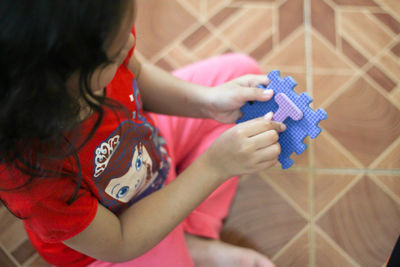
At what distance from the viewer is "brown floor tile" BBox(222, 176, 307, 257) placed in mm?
884

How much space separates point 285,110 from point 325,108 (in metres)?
0.45

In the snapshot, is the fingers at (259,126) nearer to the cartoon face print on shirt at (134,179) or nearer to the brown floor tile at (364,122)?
the cartoon face print on shirt at (134,179)

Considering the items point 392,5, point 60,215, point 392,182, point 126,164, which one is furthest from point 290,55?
point 60,215

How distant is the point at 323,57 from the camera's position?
1.00 meters

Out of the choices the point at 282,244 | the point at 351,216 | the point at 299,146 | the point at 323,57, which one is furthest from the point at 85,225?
the point at 323,57

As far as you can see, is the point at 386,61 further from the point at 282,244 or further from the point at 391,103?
the point at 282,244

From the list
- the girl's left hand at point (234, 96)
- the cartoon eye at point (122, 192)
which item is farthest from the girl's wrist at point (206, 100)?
the cartoon eye at point (122, 192)

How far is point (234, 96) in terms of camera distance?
0.61 meters

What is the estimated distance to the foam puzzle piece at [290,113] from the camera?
0.54 m

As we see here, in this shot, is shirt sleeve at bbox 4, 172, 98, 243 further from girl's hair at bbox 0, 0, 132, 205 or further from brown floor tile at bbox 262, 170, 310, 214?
brown floor tile at bbox 262, 170, 310, 214

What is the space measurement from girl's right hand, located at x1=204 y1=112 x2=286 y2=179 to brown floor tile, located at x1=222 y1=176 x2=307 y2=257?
37cm

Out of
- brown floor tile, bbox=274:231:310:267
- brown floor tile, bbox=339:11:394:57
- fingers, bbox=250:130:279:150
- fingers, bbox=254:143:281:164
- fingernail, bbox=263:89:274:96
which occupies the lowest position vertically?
brown floor tile, bbox=274:231:310:267

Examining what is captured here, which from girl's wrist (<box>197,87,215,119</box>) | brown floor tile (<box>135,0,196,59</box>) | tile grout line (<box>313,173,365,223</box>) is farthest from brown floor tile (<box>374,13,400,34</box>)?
girl's wrist (<box>197,87,215,119</box>)

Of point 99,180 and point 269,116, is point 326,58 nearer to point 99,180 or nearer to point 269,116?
point 269,116
